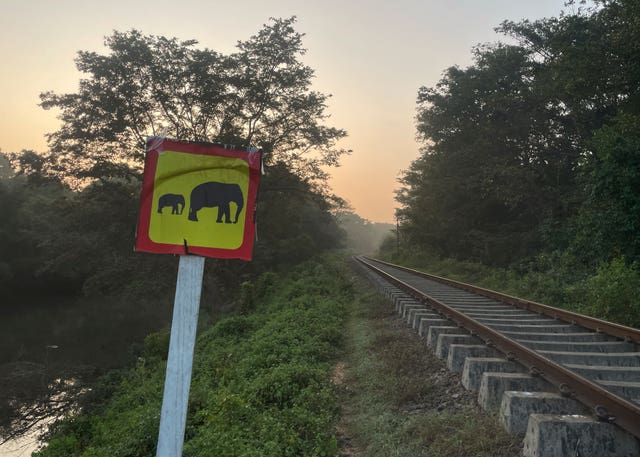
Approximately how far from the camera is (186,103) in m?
23.0

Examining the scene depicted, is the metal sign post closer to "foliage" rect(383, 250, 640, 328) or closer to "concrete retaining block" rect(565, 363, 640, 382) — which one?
"concrete retaining block" rect(565, 363, 640, 382)

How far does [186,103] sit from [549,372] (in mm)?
22997

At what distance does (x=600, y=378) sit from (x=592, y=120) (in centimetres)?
2344

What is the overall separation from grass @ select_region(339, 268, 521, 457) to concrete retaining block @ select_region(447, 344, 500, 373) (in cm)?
14

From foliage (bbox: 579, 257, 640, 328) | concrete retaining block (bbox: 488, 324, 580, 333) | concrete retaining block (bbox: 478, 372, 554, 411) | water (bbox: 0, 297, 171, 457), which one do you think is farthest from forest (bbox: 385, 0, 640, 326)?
water (bbox: 0, 297, 171, 457)

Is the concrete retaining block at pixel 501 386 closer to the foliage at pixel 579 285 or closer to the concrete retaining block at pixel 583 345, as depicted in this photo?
the concrete retaining block at pixel 583 345

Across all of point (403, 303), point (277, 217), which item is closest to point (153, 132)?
point (277, 217)

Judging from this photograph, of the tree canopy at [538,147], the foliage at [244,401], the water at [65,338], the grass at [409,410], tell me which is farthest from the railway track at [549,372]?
the water at [65,338]

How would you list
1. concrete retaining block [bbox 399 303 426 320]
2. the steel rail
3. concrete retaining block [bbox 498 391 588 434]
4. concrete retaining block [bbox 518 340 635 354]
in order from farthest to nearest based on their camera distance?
1. concrete retaining block [bbox 399 303 426 320]
2. the steel rail
3. concrete retaining block [bbox 518 340 635 354]
4. concrete retaining block [bbox 498 391 588 434]

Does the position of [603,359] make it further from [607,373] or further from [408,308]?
[408,308]

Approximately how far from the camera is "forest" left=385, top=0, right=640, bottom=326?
40.1 ft

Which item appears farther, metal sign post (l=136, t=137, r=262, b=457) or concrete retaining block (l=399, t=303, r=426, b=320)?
concrete retaining block (l=399, t=303, r=426, b=320)

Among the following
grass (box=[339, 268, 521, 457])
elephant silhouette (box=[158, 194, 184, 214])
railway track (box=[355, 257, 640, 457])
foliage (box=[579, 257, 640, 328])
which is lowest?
grass (box=[339, 268, 521, 457])

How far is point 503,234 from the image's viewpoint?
2775 cm
